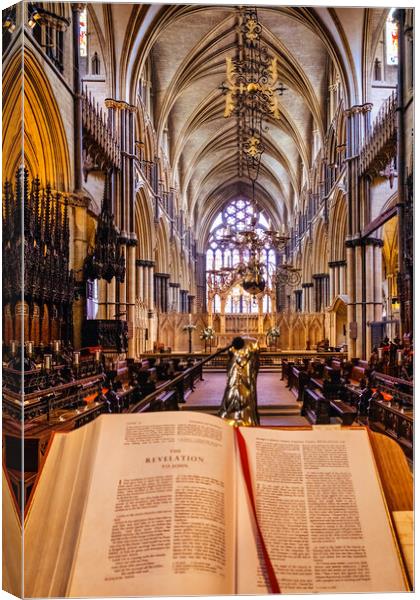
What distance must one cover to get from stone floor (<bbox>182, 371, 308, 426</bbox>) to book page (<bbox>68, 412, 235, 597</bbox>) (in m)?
1.92

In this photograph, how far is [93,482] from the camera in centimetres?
211

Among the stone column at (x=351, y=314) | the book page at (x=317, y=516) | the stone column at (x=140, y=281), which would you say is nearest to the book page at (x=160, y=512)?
the book page at (x=317, y=516)

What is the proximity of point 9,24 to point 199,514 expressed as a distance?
286 cm

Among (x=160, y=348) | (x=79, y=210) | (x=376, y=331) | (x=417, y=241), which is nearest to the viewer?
(x=417, y=241)

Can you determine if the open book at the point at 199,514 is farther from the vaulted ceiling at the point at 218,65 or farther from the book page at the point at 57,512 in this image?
the vaulted ceiling at the point at 218,65

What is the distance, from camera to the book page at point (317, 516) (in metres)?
1.99

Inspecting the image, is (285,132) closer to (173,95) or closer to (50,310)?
(173,95)

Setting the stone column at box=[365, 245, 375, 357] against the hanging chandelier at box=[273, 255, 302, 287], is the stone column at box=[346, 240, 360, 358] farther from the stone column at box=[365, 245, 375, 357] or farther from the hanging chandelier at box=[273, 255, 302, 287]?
the hanging chandelier at box=[273, 255, 302, 287]

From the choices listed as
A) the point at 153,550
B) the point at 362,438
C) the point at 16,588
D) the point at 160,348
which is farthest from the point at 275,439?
the point at 160,348

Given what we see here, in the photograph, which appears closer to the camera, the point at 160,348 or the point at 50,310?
the point at 50,310

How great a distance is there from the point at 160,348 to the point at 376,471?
305 inches

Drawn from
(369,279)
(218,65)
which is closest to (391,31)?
(218,65)

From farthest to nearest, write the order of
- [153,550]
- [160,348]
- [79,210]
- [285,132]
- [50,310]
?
1. [285,132]
2. [160,348]
3. [79,210]
4. [50,310]
5. [153,550]

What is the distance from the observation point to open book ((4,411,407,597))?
1.93 meters
